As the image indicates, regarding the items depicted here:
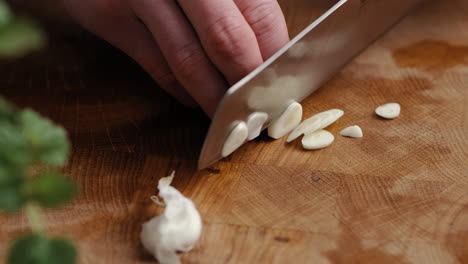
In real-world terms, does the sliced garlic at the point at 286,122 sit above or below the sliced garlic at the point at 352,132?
above

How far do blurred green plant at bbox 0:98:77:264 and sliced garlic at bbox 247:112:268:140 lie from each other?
43 centimetres

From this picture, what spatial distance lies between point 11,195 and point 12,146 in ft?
0.11

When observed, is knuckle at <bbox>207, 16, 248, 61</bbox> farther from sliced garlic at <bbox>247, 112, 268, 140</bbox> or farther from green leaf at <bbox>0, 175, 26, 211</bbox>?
green leaf at <bbox>0, 175, 26, 211</bbox>

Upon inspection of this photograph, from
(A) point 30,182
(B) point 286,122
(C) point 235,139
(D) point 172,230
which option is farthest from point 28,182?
(B) point 286,122

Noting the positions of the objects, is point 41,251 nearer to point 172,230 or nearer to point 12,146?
point 12,146

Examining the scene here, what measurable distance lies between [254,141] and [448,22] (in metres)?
0.53

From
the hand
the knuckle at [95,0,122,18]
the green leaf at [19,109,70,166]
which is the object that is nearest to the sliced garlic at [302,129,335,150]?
the hand

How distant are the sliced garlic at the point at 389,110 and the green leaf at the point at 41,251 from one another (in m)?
0.65

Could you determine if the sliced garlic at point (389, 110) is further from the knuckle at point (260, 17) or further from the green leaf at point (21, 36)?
the green leaf at point (21, 36)

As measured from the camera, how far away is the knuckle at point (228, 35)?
826 mm

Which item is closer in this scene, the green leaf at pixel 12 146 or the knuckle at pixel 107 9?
the green leaf at pixel 12 146

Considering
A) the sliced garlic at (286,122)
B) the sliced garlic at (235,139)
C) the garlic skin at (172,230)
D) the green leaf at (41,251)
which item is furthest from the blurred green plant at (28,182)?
the sliced garlic at (286,122)

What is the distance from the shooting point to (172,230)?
73 cm

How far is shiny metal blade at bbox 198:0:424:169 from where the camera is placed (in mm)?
807
